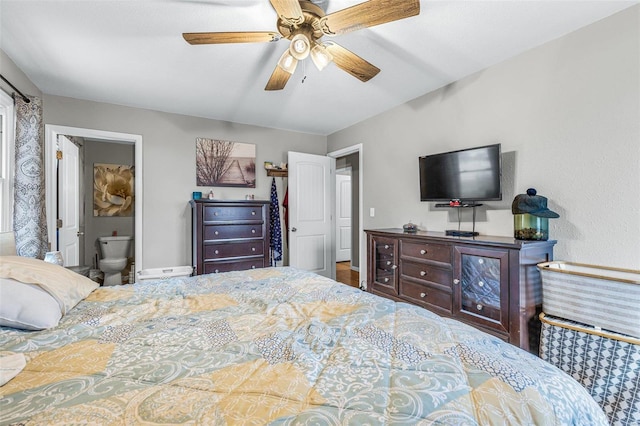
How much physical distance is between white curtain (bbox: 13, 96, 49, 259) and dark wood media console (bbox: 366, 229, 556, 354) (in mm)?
3196

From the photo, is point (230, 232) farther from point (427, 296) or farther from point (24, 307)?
point (24, 307)

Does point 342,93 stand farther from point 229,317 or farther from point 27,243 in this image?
point 27,243

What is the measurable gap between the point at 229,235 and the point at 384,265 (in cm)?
187

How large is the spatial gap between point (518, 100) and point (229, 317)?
8.94 feet

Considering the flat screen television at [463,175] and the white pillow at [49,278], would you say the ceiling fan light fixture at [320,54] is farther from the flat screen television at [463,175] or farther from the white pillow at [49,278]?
the white pillow at [49,278]

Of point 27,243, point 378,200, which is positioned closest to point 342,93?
point 378,200

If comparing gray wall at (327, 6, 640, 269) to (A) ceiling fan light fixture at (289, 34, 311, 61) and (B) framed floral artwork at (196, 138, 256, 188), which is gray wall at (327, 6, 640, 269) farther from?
(B) framed floral artwork at (196, 138, 256, 188)

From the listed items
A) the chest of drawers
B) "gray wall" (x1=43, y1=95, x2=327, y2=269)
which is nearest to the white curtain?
"gray wall" (x1=43, y1=95, x2=327, y2=269)

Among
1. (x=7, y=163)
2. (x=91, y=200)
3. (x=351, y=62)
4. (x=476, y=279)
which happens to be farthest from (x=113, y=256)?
(x=476, y=279)

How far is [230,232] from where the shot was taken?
3.48 m

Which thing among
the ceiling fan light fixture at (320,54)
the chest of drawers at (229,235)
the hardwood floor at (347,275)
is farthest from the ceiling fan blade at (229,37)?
the hardwood floor at (347,275)

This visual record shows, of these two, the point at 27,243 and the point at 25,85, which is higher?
the point at 25,85

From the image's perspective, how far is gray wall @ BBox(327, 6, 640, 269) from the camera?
1.83 meters

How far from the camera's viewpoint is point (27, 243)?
2.40m
